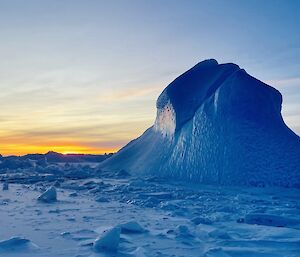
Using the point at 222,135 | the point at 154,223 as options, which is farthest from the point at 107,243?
the point at 222,135

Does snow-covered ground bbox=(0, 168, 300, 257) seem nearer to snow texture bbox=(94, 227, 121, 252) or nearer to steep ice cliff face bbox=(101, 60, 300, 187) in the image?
snow texture bbox=(94, 227, 121, 252)

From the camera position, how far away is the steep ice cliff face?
10328 mm

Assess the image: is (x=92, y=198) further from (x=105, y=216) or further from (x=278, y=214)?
(x=278, y=214)

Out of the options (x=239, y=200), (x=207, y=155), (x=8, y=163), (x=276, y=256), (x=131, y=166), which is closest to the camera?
(x=276, y=256)

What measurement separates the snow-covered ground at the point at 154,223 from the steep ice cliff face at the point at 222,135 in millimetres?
1218

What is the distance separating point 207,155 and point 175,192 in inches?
104

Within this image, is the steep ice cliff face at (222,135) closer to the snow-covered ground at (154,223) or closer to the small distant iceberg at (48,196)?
the snow-covered ground at (154,223)

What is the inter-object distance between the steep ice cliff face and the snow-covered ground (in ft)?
4.00

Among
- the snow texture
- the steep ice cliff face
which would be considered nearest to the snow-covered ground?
the snow texture

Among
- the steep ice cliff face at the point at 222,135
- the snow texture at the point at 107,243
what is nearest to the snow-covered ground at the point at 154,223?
the snow texture at the point at 107,243

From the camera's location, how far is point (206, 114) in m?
12.0

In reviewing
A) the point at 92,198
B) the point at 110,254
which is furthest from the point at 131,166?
the point at 110,254

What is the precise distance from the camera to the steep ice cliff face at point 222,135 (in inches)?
407

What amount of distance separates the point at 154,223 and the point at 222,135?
20.5 feet
